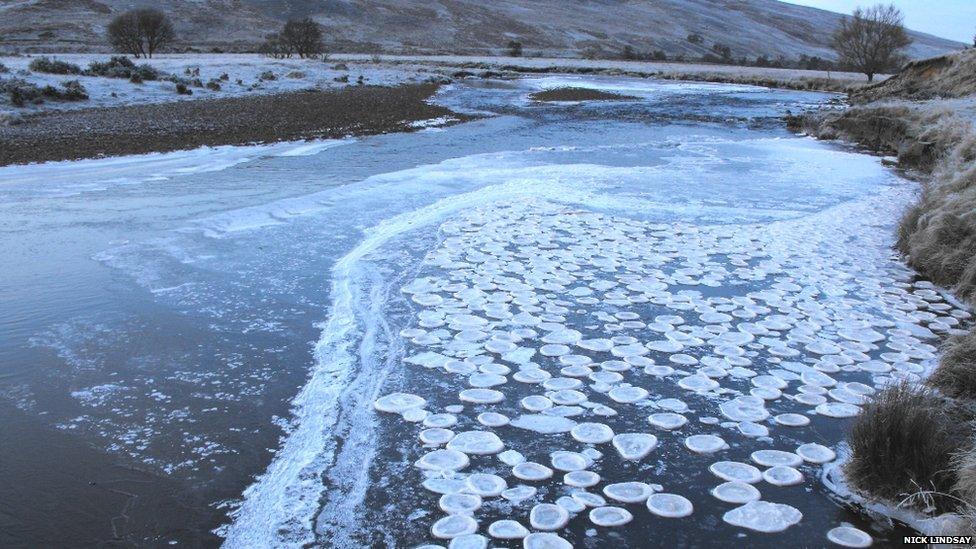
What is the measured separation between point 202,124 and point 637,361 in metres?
14.5

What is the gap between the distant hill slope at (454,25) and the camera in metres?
65.7

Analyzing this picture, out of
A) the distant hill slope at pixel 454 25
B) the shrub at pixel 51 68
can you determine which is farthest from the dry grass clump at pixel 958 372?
the distant hill slope at pixel 454 25

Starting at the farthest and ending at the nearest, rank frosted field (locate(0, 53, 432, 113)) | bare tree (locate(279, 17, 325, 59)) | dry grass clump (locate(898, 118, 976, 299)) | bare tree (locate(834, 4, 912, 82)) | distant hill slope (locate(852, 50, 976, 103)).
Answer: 1. bare tree (locate(279, 17, 325, 59))
2. bare tree (locate(834, 4, 912, 82))
3. frosted field (locate(0, 53, 432, 113))
4. distant hill slope (locate(852, 50, 976, 103))
5. dry grass clump (locate(898, 118, 976, 299))

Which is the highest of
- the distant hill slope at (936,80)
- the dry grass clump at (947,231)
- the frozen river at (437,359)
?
the distant hill slope at (936,80)

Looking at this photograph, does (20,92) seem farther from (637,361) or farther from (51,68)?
(637,361)

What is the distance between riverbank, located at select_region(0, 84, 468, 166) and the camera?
13672mm

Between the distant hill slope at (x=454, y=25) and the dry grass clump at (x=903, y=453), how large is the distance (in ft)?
189

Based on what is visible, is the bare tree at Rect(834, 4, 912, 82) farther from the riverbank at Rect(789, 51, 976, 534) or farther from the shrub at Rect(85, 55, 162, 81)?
the shrub at Rect(85, 55, 162, 81)

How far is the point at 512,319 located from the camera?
19.7 feet

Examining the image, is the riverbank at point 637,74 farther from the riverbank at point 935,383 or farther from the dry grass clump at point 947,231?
the dry grass clump at point 947,231

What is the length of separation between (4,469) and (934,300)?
6.98 meters

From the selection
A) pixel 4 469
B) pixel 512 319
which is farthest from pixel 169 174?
pixel 4 469

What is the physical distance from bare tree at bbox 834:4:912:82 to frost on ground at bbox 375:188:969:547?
39667mm

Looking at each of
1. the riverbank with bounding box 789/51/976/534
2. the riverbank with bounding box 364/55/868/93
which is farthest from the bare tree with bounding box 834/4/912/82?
the riverbank with bounding box 789/51/976/534
